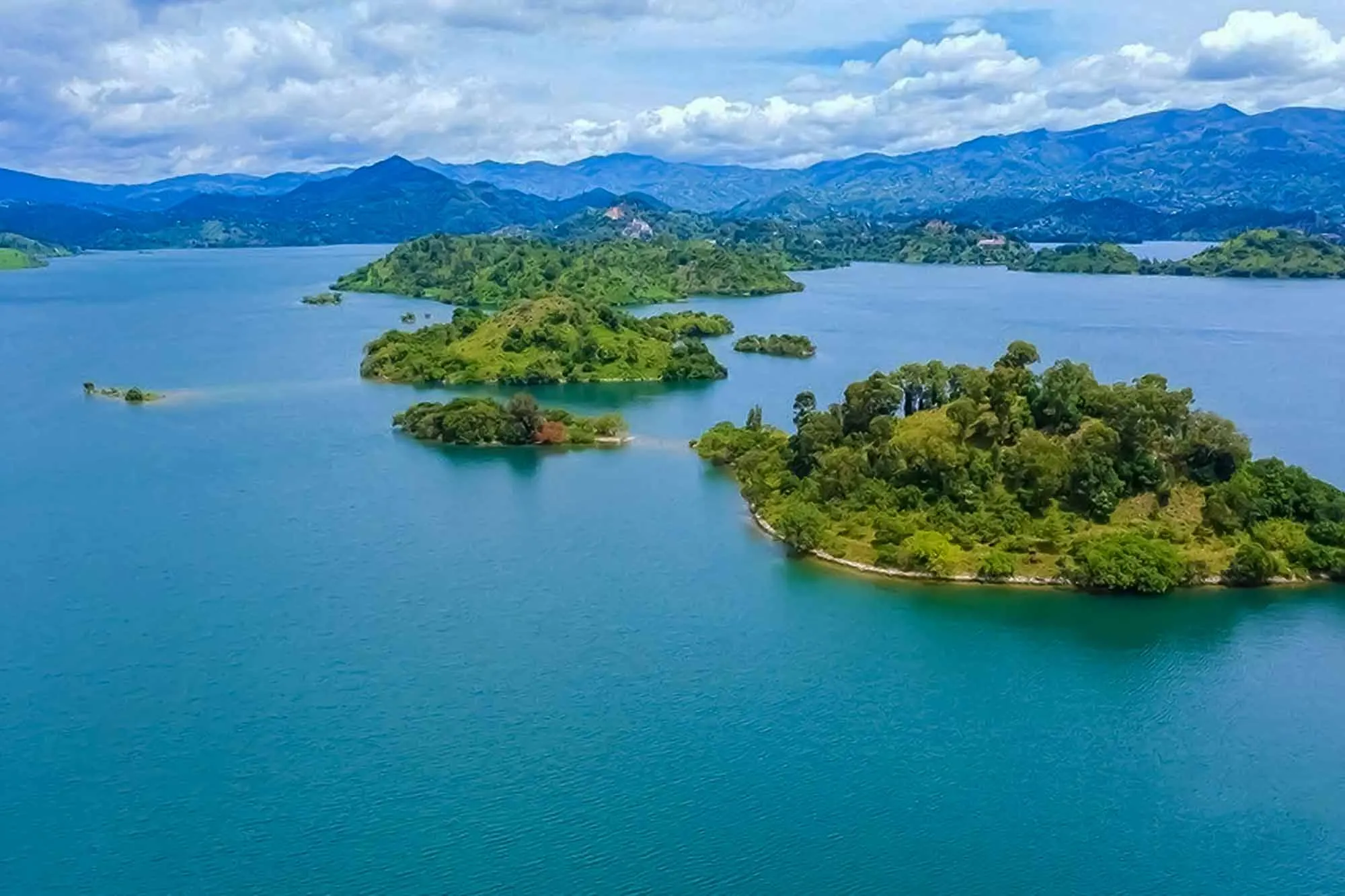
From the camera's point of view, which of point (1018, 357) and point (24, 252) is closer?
point (1018, 357)

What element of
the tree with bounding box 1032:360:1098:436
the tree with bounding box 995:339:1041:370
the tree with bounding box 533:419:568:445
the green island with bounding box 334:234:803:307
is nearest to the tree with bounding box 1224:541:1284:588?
the tree with bounding box 1032:360:1098:436

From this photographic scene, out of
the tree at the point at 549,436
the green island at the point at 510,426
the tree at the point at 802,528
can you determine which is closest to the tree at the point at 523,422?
the green island at the point at 510,426

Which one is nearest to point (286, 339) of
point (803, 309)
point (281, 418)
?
point (281, 418)

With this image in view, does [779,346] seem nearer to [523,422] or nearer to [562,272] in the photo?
[523,422]

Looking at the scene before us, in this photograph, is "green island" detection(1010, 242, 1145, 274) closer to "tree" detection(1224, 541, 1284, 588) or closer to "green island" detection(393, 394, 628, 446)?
"green island" detection(393, 394, 628, 446)

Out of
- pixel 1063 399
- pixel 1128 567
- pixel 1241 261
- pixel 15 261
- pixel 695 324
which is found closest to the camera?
pixel 1128 567

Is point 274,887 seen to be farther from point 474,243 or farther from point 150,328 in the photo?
point 474,243

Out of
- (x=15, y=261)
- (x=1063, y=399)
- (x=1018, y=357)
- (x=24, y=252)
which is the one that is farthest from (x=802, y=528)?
(x=24, y=252)
